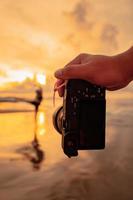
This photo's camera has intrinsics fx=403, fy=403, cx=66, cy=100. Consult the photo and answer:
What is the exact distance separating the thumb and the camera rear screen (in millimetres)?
294

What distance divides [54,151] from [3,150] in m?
2.11

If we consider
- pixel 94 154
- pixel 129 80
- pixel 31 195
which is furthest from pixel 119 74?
pixel 94 154

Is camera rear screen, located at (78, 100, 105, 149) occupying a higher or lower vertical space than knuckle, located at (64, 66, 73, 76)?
lower

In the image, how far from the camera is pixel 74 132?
7.47 feet

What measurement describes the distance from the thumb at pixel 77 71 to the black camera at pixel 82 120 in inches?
8.0

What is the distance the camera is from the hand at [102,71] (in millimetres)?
1979

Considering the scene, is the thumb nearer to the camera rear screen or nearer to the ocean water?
the camera rear screen

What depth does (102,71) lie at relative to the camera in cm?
199

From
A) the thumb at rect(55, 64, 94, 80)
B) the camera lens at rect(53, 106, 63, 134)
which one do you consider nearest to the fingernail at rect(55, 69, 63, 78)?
the thumb at rect(55, 64, 94, 80)

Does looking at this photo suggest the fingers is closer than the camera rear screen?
Yes

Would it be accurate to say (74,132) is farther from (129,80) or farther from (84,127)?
(129,80)

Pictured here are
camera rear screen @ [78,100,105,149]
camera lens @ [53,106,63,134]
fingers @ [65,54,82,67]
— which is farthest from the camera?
camera lens @ [53,106,63,134]

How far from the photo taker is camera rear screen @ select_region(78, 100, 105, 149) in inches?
89.8

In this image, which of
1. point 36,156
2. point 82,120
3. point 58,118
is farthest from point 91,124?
point 36,156
